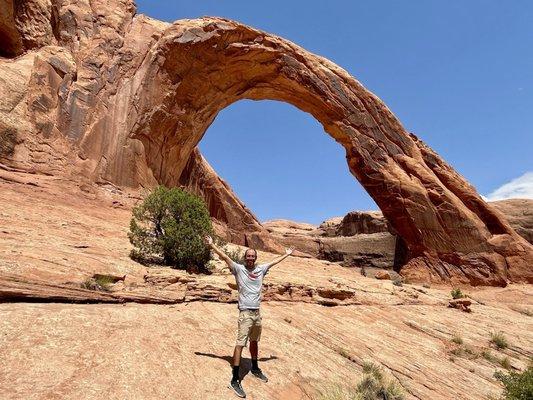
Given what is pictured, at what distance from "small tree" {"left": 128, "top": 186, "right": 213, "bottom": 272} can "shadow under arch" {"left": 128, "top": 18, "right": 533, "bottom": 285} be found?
33.3 feet

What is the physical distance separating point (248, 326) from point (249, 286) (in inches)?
25.6

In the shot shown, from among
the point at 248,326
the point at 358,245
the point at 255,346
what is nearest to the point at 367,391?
the point at 255,346

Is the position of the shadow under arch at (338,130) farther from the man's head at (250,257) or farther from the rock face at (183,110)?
the man's head at (250,257)

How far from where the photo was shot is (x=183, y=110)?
2555 cm

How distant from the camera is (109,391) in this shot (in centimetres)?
521

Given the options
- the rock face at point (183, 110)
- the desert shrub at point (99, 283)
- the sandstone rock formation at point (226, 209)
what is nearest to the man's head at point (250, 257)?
the desert shrub at point (99, 283)

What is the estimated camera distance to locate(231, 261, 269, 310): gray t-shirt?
257 inches

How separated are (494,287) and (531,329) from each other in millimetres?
10045

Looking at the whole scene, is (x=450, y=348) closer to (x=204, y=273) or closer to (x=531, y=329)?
(x=531, y=329)

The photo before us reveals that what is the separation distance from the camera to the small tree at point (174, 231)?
12844 mm

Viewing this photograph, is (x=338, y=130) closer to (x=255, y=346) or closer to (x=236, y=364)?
(x=255, y=346)

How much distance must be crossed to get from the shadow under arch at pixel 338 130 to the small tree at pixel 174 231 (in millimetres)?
10151

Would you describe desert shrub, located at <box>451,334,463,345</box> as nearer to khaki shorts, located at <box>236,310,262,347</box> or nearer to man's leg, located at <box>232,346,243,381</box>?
khaki shorts, located at <box>236,310,262,347</box>

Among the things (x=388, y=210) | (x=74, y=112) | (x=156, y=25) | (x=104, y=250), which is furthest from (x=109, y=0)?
(x=388, y=210)
